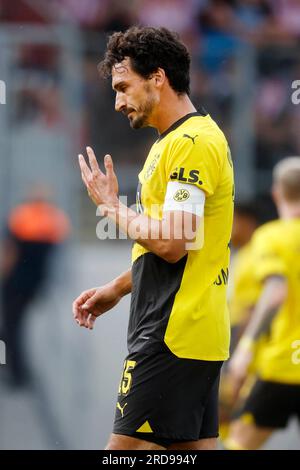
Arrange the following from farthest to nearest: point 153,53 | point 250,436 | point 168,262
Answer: point 250,436
point 153,53
point 168,262

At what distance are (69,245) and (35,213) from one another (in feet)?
1.29

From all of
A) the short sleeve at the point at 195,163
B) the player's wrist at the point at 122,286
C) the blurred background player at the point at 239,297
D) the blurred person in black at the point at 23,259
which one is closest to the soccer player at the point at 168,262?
the short sleeve at the point at 195,163

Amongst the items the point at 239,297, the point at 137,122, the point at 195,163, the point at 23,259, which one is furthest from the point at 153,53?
the point at 23,259

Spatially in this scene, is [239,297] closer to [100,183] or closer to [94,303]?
[94,303]

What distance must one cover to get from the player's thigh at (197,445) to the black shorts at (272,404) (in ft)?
6.90

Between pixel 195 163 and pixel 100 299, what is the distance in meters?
0.84

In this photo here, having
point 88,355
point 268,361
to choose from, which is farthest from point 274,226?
point 88,355

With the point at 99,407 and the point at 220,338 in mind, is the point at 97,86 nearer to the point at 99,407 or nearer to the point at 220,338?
the point at 99,407

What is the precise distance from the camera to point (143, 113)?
14.2 ft

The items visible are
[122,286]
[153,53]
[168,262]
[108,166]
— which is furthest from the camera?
[122,286]

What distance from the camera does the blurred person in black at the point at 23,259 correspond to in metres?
9.12
